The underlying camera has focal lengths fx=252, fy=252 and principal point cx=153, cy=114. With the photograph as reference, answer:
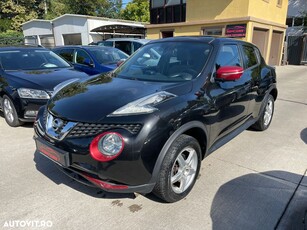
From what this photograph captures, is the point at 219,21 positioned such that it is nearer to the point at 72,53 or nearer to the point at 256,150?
the point at 72,53

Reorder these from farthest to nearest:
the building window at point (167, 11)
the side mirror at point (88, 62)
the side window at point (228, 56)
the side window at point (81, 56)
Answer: the building window at point (167, 11)
the side window at point (81, 56)
the side mirror at point (88, 62)
the side window at point (228, 56)

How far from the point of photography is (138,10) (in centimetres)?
4150

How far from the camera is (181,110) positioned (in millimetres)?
2496

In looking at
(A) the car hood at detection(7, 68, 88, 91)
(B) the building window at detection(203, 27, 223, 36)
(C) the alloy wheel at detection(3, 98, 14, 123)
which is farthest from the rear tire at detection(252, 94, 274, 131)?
(B) the building window at detection(203, 27, 223, 36)

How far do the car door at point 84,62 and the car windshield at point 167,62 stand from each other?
3.32 m

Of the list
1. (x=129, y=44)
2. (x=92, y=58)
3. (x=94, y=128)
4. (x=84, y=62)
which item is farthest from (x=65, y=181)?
(x=129, y=44)

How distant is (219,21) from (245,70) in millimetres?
11886

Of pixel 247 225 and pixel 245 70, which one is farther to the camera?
pixel 245 70

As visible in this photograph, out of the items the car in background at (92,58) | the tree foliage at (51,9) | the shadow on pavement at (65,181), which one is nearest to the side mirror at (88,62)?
Answer: the car in background at (92,58)

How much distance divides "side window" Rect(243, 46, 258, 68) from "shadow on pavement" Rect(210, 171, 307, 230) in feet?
5.78

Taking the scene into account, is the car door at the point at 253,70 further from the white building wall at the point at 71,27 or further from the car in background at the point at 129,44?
the white building wall at the point at 71,27

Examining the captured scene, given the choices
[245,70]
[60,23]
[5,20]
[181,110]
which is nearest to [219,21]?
[245,70]

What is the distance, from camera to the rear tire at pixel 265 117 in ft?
14.9

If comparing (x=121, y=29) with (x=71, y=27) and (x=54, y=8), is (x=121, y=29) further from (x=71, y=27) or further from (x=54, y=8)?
(x=54, y=8)
